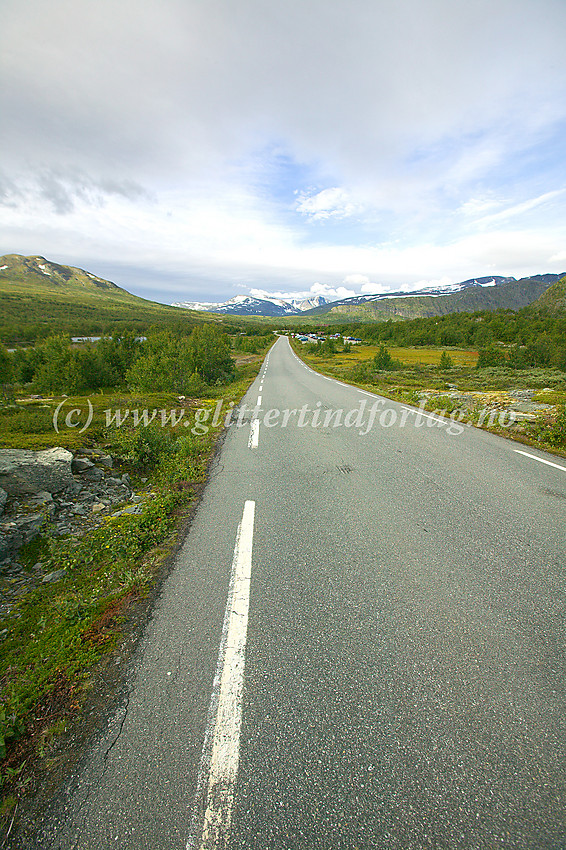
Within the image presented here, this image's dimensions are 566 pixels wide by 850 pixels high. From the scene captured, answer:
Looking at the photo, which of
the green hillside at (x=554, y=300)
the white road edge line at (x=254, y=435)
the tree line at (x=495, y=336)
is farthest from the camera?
the green hillside at (x=554, y=300)

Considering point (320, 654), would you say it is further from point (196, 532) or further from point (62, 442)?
point (62, 442)

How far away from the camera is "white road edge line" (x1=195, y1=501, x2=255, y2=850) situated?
5.53 feet

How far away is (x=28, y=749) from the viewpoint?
2082mm

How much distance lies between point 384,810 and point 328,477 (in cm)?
443

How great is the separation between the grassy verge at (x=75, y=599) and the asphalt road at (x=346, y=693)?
1.15ft

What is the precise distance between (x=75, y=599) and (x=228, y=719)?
6.88 feet

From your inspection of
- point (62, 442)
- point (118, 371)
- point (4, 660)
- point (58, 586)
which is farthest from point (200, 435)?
point (118, 371)

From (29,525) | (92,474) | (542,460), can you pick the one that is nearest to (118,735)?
(29,525)

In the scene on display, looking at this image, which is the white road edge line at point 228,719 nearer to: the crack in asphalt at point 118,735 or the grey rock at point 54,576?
the crack in asphalt at point 118,735

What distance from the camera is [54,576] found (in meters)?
3.71

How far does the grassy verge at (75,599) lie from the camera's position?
2.18m

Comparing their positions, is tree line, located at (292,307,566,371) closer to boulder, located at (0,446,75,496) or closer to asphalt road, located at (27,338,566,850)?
asphalt road, located at (27,338,566,850)

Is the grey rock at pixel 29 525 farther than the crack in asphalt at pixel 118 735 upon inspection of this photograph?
Yes

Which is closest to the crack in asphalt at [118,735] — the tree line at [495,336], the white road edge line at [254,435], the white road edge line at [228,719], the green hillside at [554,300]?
the white road edge line at [228,719]
